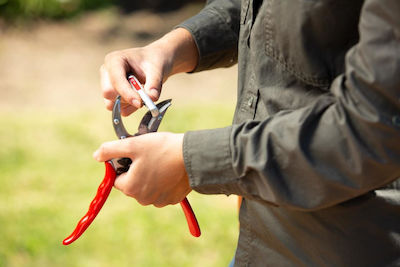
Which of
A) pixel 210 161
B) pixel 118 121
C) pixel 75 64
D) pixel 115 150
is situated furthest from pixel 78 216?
pixel 75 64

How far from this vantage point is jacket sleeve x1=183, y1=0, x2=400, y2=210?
911 mm

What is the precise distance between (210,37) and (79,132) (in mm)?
2508

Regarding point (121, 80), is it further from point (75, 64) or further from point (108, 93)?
point (75, 64)

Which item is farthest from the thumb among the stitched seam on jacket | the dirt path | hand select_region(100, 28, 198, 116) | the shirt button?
the dirt path

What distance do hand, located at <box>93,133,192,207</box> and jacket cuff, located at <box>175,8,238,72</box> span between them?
490mm

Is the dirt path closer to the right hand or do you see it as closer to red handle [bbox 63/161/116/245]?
the right hand

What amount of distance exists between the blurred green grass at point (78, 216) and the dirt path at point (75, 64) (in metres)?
0.67

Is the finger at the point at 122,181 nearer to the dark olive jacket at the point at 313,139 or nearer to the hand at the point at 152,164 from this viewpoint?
the hand at the point at 152,164

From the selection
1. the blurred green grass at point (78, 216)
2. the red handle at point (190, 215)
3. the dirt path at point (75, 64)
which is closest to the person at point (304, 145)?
the red handle at point (190, 215)

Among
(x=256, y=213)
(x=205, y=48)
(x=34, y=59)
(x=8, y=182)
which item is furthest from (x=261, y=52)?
(x=34, y=59)

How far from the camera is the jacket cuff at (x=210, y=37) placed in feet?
5.17

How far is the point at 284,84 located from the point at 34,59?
4311 mm

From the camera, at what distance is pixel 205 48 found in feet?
5.20

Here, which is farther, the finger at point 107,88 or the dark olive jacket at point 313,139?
the finger at point 107,88
